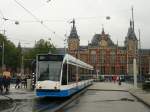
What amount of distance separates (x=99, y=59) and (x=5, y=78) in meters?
121

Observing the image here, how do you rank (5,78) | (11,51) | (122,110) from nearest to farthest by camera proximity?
1. (122,110)
2. (5,78)
3. (11,51)

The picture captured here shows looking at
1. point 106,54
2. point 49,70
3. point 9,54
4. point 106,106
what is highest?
point 106,54

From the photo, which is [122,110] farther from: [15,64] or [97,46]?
[97,46]

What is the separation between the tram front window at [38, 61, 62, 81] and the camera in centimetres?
2834

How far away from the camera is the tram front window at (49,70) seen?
2834 cm

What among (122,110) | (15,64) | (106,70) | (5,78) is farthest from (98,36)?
(122,110)

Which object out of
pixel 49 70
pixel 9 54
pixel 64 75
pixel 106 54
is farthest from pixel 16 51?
pixel 64 75

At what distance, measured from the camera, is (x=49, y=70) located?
28609mm

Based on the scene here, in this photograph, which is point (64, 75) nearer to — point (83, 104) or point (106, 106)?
point (83, 104)

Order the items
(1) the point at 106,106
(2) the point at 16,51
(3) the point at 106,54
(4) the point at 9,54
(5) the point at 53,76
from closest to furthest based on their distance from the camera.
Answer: (1) the point at 106,106, (5) the point at 53,76, (4) the point at 9,54, (2) the point at 16,51, (3) the point at 106,54

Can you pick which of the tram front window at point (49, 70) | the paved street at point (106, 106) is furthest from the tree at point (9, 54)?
the paved street at point (106, 106)

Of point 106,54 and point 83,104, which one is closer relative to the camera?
point 83,104

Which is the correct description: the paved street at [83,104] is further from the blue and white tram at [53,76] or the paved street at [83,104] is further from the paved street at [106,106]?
Answer: the blue and white tram at [53,76]

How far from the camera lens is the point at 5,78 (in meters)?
38.7
